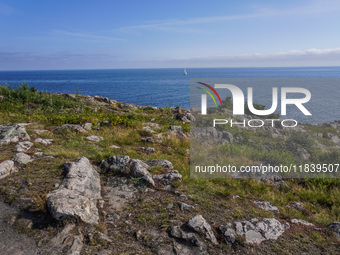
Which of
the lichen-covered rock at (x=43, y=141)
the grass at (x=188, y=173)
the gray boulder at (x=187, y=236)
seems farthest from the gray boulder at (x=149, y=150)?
the gray boulder at (x=187, y=236)

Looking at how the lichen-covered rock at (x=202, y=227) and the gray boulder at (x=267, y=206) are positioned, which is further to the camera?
the gray boulder at (x=267, y=206)

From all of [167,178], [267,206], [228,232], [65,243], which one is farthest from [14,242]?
[267,206]

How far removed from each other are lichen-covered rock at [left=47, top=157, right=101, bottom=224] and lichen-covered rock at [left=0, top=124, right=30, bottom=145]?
435 centimetres

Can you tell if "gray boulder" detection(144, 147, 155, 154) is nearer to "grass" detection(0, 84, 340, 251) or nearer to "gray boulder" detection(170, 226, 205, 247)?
"grass" detection(0, 84, 340, 251)

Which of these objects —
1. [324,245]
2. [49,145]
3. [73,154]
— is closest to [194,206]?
[324,245]

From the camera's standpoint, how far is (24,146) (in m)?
10.4

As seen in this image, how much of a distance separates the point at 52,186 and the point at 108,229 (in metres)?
2.65

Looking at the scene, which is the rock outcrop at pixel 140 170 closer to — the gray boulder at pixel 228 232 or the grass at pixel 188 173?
the grass at pixel 188 173

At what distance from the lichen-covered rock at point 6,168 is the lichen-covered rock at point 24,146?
5.52 feet

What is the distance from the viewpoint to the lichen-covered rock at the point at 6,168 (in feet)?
26.1

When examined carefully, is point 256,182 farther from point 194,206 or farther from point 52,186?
point 52,186

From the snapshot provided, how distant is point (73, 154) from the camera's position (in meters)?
10.1

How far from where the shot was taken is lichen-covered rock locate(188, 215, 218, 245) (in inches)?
226

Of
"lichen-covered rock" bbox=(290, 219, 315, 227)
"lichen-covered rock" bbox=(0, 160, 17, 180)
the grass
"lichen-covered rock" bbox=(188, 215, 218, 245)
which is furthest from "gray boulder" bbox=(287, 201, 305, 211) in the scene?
"lichen-covered rock" bbox=(0, 160, 17, 180)
